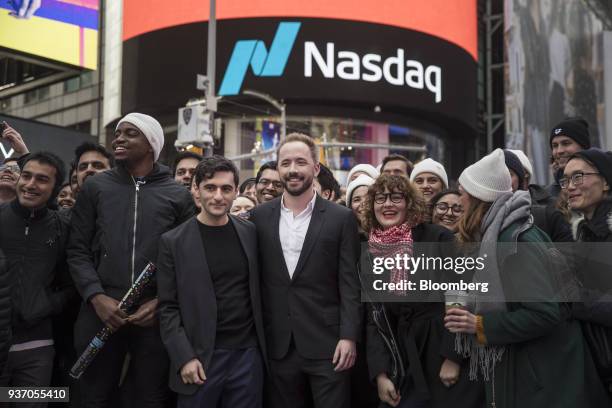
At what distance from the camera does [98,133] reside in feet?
118

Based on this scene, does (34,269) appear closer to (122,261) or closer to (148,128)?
(122,261)

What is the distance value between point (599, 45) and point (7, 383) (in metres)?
36.9

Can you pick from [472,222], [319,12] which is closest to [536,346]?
[472,222]

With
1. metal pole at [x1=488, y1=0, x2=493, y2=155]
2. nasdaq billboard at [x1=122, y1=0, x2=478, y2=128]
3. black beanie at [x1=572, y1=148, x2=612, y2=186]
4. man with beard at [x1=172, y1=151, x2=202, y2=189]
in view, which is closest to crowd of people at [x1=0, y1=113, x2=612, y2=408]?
black beanie at [x1=572, y1=148, x2=612, y2=186]

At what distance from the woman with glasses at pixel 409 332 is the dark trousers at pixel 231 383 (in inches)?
31.8

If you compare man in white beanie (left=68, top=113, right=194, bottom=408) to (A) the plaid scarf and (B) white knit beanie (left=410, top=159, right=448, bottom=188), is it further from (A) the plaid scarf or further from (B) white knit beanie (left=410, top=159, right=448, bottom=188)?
(B) white knit beanie (left=410, top=159, right=448, bottom=188)

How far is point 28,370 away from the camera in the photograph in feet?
17.1

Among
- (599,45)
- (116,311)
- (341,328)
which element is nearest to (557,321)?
(341,328)

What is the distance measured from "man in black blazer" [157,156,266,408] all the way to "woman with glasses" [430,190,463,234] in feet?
6.57

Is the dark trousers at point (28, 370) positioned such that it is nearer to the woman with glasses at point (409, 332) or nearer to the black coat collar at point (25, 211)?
the black coat collar at point (25, 211)

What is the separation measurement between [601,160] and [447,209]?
5.54 ft

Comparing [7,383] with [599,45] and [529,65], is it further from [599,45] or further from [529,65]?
[599,45]

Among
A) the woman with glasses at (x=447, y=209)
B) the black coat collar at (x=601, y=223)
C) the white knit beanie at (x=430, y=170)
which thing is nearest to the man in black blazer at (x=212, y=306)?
the woman with glasses at (x=447, y=209)

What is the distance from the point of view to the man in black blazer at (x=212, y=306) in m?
4.72
